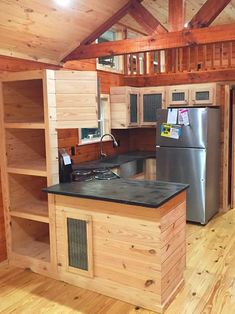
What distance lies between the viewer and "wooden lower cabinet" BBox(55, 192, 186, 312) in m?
2.54

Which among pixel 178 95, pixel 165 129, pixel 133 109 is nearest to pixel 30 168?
pixel 165 129

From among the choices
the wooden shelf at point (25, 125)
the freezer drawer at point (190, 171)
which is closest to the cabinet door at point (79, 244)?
the wooden shelf at point (25, 125)

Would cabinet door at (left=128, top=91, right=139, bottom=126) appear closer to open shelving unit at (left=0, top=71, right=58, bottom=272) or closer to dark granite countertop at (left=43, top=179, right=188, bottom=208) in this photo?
open shelving unit at (left=0, top=71, right=58, bottom=272)

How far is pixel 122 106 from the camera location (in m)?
5.04

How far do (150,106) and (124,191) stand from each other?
2.73 m

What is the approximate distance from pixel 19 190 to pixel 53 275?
0.95 m

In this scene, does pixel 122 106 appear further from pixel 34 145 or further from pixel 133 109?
pixel 34 145

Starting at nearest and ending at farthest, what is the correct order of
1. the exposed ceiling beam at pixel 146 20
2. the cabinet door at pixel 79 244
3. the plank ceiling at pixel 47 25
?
the cabinet door at pixel 79 244 → the plank ceiling at pixel 47 25 → the exposed ceiling beam at pixel 146 20

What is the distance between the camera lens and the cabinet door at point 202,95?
15.8 ft

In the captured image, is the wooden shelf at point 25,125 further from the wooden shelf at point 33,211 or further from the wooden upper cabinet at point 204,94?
the wooden upper cabinet at point 204,94

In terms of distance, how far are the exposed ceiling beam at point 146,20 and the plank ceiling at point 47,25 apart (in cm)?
22

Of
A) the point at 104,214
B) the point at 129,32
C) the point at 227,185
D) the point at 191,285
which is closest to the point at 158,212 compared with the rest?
the point at 104,214

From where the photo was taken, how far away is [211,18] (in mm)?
3152

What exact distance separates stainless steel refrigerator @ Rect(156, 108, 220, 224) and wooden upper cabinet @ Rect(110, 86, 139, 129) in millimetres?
545
